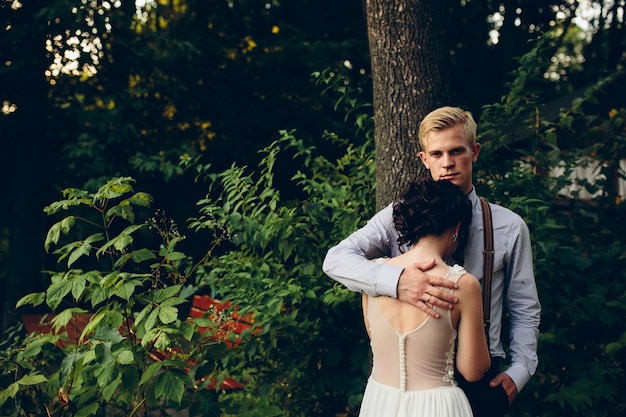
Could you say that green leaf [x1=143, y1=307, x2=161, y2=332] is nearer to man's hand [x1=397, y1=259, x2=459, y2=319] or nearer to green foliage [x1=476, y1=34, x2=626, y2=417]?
man's hand [x1=397, y1=259, x2=459, y2=319]

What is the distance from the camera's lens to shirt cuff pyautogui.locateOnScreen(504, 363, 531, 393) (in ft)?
8.41

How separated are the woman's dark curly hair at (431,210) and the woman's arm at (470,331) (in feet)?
0.75

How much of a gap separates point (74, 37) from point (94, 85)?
148cm

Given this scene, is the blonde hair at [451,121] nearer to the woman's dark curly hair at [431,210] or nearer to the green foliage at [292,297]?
the woman's dark curly hair at [431,210]

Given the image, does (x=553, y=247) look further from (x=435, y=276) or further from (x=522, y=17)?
(x=522, y=17)

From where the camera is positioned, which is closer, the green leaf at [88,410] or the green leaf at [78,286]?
the green leaf at [78,286]

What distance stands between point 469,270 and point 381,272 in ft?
1.46

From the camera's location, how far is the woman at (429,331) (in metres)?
2.25

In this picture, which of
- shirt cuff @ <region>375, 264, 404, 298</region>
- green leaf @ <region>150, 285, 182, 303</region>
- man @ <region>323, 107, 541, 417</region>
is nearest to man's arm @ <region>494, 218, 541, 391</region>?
man @ <region>323, 107, 541, 417</region>

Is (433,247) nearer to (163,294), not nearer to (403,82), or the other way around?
(163,294)

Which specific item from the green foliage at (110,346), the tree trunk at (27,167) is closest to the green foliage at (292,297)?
the green foliage at (110,346)

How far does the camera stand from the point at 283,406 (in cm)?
424

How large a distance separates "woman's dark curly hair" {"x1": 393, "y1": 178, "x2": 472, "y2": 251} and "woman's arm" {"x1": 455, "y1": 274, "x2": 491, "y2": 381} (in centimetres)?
23

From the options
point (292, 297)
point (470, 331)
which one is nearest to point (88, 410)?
point (292, 297)
